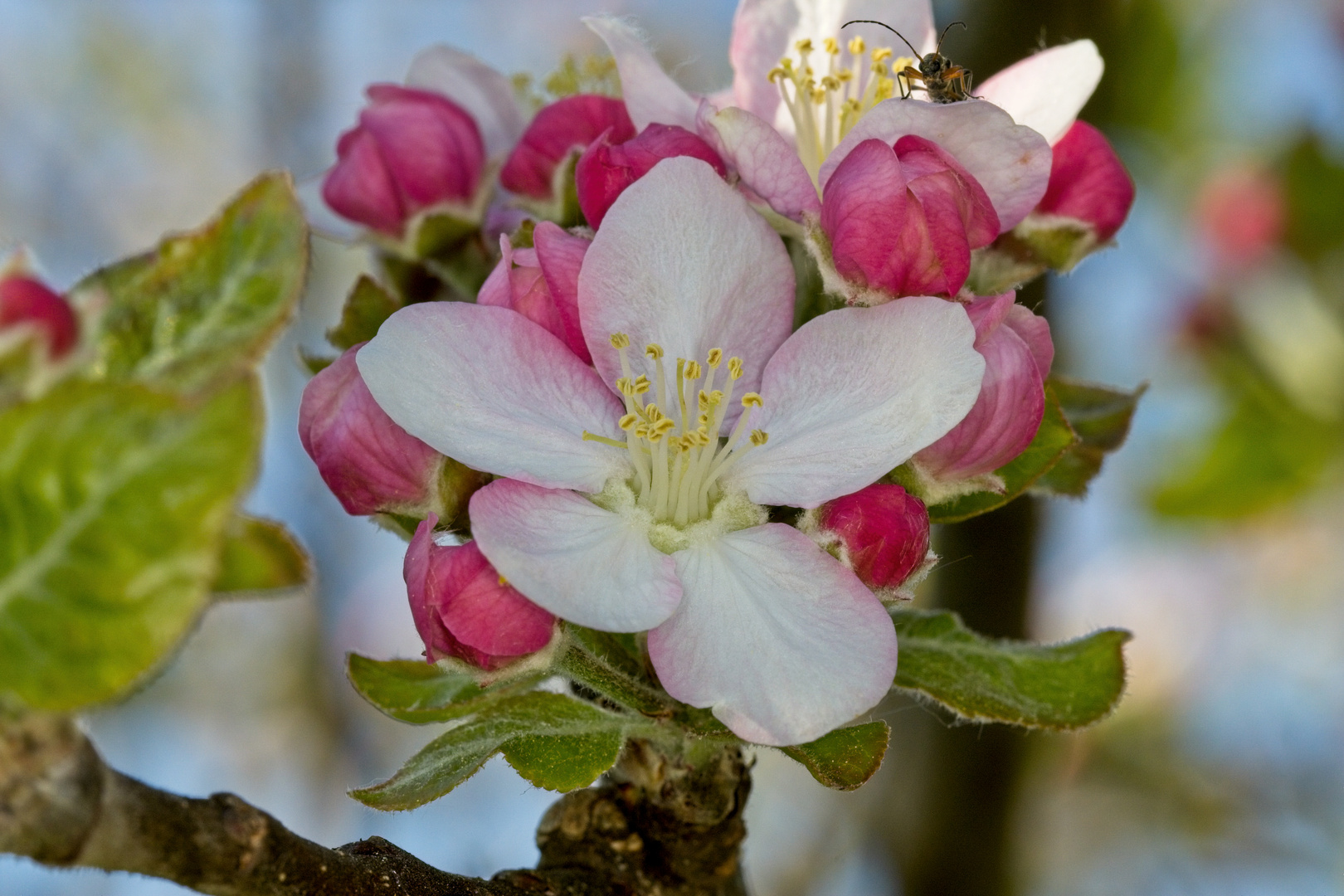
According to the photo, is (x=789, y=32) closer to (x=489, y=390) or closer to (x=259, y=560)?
(x=489, y=390)

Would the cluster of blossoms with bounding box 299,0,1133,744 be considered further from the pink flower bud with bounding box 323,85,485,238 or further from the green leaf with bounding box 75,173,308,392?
the green leaf with bounding box 75,173,308,392

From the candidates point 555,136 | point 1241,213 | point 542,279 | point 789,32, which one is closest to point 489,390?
point 542,279

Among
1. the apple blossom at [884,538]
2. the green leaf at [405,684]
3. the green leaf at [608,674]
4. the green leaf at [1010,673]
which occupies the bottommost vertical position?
the green leaf at [1010,673]

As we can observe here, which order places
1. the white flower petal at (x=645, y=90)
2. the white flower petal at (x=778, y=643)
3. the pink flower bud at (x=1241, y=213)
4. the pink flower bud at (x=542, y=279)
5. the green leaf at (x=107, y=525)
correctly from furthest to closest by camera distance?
the pink flower bud at (x=1241, y=213)
the white flower petal at (x=645, y=90)
the pink flower bud at (x=542, y=279)
the white flower petal at (x=778, y=643)
the green leaf at (x=107, y=525)

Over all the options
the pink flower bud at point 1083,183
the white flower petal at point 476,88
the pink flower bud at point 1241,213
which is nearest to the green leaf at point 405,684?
the white flower petal at point 476,88

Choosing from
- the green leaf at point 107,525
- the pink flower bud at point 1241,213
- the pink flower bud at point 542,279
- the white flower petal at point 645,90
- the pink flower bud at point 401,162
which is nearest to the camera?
the green leaf at point 107,525

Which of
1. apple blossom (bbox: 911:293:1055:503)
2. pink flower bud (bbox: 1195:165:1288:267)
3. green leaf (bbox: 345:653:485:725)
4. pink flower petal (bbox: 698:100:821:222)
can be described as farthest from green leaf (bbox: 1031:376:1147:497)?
pink flower bud (bbox: 1195:165:1288:267)

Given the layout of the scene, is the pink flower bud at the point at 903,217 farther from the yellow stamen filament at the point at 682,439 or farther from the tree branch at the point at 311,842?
the tree branch at the point at 311,842
